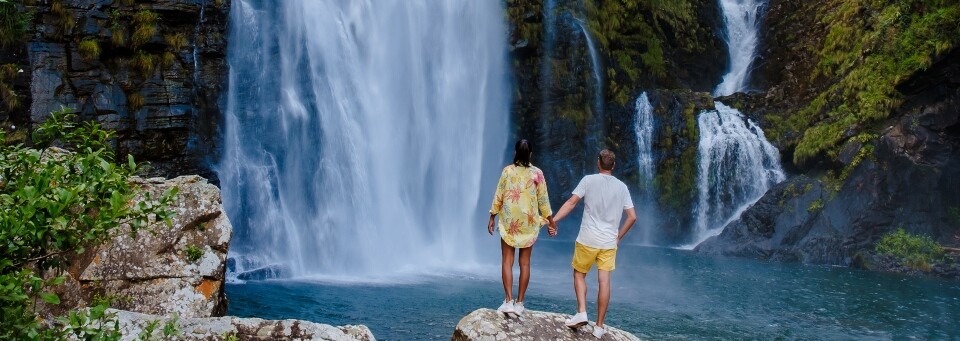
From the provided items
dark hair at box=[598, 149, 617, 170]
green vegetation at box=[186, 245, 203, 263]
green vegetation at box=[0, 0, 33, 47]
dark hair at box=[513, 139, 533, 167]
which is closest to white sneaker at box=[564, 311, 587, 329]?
dark hair at box=[598, 149, 617, 170]

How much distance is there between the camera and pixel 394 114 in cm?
2372

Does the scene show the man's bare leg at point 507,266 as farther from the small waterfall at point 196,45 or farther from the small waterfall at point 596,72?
the small waterfall at point 596,72

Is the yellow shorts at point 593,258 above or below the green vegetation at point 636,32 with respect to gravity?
below

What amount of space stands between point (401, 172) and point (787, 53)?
684 inches

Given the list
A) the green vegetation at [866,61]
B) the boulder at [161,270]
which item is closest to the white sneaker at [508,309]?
the boulder at [161,270]

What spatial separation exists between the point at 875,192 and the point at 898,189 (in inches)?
25.3

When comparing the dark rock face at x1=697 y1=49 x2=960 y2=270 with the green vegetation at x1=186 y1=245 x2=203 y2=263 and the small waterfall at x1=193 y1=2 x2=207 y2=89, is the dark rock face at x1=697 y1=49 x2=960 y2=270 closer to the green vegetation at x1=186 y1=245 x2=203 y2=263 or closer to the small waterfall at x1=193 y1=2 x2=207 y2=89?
the small waterfall at x1=193 y1=2 x2=207 y2=89

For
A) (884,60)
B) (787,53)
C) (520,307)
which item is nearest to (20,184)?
(520,307)

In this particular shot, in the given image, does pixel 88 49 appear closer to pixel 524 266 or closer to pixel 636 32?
pixel 524 266

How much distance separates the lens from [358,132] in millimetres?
21844

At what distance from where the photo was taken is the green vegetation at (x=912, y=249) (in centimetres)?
2067

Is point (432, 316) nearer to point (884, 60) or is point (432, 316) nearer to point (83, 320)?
point (83, 320)

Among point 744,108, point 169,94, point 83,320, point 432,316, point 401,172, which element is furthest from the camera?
point 744,108

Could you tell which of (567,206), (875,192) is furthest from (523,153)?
(875,192)
